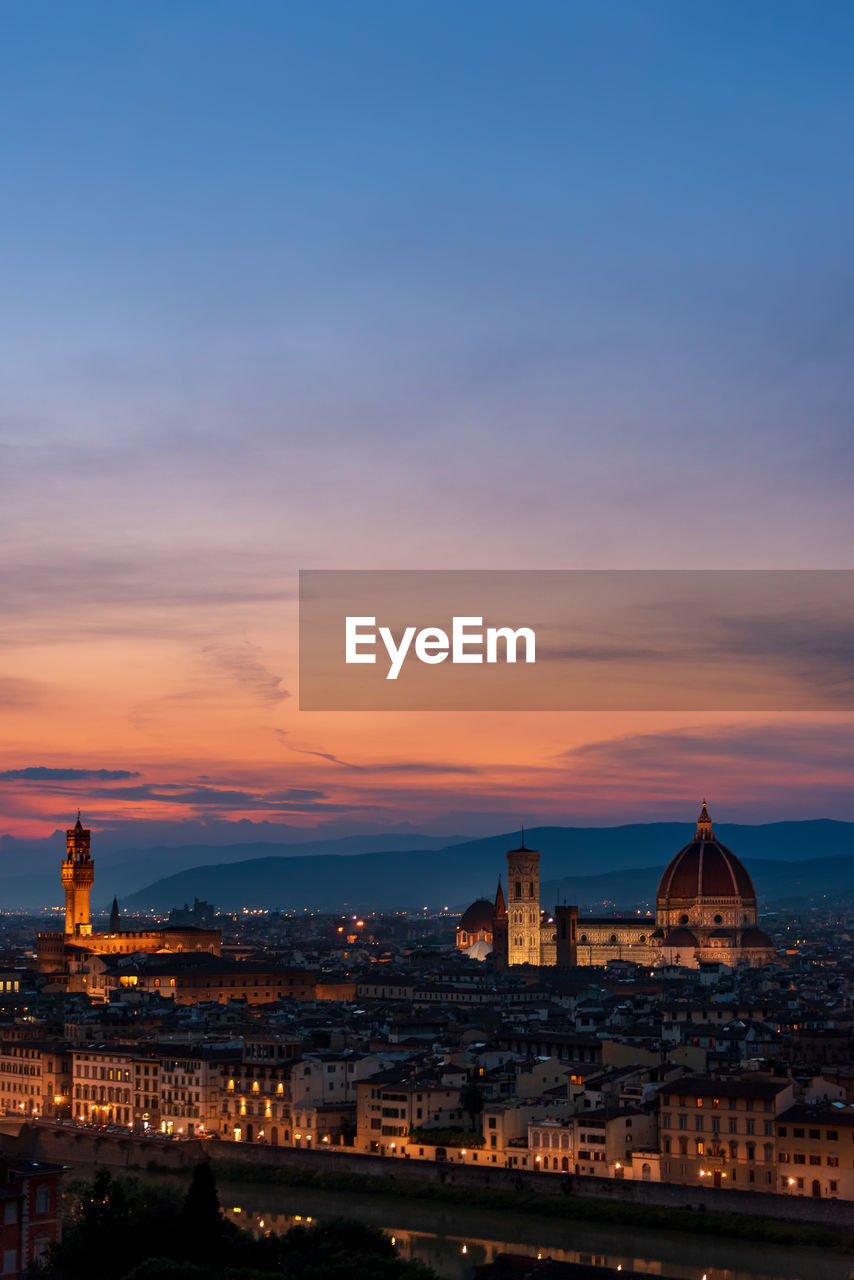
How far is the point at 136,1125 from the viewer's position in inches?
2159

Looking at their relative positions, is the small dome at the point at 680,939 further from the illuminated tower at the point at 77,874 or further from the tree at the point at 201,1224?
the tree at the point at 201,1224

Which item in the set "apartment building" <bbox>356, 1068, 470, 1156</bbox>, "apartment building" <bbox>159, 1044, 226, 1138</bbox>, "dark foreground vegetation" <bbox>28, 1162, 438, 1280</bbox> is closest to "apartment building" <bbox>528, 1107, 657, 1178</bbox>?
"apartment building" <bbox>356, 1068, 470, 1156</bbox>

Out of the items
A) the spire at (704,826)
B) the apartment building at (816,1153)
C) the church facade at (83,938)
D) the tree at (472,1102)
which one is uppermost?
the spire at (704,826)

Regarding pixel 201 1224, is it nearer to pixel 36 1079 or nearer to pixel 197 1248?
pixel 197 1248

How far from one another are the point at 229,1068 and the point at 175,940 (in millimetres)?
58388

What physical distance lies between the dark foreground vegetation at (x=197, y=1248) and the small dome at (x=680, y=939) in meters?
86.9

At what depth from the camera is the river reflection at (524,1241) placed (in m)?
36.8

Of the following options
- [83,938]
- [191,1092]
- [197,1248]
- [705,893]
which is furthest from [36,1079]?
[705,893]

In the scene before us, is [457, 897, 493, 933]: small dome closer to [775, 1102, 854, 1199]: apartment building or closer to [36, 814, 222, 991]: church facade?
[36, 814, 222, 991]: church facade

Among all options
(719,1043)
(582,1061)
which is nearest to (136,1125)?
(582,1061)

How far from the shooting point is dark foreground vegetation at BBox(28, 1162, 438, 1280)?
94.7 ft

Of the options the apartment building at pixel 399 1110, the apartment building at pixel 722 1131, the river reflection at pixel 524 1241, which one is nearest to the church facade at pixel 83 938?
the apartment building at pixel 399 1110

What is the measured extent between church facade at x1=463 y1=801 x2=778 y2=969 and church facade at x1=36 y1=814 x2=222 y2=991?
17237 mm

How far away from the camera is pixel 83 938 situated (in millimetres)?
108438
